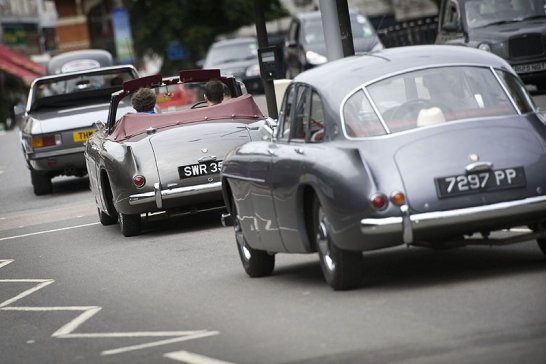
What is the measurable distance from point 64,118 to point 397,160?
14.1 metres

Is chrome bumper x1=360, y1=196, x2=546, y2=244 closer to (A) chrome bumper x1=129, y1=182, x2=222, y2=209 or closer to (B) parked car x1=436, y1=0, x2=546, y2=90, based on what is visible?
(A) chrome bumper x1=129, y1=182, x2=222, y2=209

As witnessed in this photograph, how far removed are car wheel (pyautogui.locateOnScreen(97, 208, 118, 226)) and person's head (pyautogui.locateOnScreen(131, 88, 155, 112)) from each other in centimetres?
129

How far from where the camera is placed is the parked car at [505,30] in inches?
1078

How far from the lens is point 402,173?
947cm

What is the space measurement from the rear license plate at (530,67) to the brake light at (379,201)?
18519 mm

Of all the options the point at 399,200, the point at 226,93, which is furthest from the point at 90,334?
the point at 226,93

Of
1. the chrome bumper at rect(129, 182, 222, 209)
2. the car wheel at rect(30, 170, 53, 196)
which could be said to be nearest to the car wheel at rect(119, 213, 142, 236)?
the chrome bumper at rect(129, 182, 222, 209)

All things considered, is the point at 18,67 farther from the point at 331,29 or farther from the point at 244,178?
the point at 244,178

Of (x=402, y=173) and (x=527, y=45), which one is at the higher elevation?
(x=402, y=173)

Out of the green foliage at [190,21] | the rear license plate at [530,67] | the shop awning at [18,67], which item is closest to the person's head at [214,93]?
the rear license plate at [530,67]

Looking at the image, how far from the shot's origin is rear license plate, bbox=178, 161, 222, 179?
15.5 meters

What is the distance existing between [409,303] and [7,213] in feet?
45.0

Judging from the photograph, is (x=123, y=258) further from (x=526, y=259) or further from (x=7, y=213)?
(x=7, y=213)

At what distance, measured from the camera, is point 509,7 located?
28375 mm
